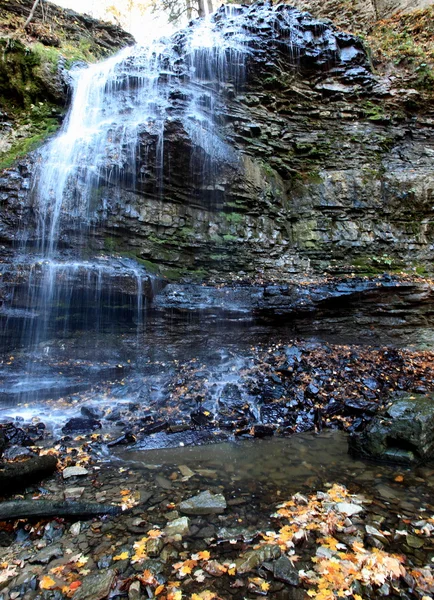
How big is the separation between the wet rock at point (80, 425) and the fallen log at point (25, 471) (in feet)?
4.26

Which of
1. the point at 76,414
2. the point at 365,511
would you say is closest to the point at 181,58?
the point at 76,414

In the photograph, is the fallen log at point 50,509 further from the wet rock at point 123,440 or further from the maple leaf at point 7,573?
the wet rock at point 123,440

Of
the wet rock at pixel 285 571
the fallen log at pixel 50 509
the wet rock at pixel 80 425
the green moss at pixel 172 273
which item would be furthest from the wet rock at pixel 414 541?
the green moss at pixel 172 273

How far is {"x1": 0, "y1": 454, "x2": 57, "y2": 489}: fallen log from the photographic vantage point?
3607 millimetres

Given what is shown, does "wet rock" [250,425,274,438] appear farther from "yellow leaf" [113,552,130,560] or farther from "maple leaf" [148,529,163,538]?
"yellow leaf" [113,552,130,560]

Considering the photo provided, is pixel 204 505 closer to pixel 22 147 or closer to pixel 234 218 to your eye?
pixel 234 218

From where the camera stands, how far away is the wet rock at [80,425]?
18.2 feet

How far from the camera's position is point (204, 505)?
341 centimetres

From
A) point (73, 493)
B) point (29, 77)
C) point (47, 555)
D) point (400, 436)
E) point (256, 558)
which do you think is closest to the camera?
point (256, 558)

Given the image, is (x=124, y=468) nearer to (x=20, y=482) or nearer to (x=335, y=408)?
(x=20, y=482)

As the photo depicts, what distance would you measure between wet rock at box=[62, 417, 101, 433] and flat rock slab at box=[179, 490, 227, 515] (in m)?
2.80

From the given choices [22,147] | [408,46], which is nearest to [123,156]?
[22,147]

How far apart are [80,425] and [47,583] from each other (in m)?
3.38

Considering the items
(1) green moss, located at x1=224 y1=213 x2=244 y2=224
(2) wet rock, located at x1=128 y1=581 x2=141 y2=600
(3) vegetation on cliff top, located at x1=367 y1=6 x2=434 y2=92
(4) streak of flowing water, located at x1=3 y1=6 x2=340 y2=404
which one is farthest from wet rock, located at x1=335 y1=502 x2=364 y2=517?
(3) vegetation on cliff top, located at x1=367 y1=6 x2=434 y2=92
